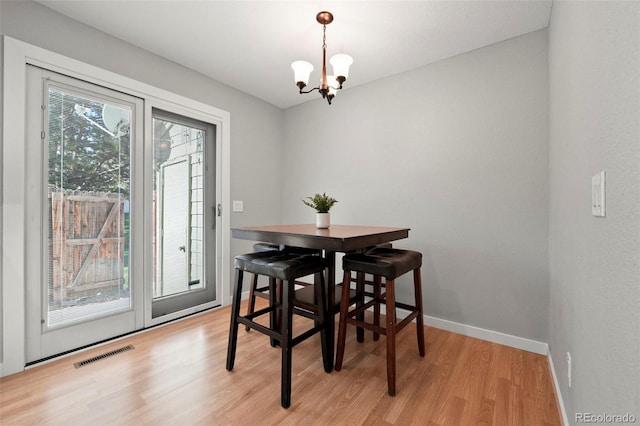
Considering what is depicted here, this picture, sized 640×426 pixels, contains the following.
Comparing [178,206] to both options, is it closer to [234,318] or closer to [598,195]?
[234,318]

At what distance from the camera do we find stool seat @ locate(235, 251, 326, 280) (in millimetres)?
1598

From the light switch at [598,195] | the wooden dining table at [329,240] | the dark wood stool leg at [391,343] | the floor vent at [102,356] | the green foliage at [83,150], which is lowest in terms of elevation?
the floor vent at [102,356]

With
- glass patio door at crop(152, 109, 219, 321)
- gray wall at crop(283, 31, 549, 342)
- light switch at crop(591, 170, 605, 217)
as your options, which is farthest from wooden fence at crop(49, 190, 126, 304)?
light switch at crop(591, 170, 605, 217)

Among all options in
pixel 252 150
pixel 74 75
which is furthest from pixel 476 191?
pixel 74 75

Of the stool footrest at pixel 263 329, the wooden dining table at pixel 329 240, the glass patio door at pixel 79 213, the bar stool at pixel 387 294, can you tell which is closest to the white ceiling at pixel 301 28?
the glass patio door at pixel 79 213

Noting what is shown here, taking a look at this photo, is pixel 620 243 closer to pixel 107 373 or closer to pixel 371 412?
pixel 371 412

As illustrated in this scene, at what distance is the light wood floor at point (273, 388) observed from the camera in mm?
1434

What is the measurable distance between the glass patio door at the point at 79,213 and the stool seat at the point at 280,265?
1.26m

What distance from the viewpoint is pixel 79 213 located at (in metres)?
2.09

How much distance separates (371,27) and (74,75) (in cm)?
220

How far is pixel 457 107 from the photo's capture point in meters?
2.42

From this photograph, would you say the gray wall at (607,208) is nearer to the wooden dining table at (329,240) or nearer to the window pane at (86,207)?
the wooden dining table at (329,240)

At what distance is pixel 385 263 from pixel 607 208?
1.03 m

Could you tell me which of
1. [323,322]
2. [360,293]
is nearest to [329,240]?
[323,322]
